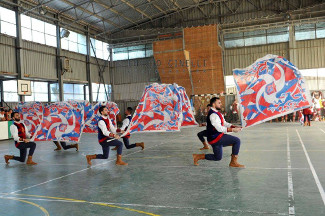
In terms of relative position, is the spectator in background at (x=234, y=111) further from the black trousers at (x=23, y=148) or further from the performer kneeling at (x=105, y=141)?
the black trousers at (x=23, y=148)

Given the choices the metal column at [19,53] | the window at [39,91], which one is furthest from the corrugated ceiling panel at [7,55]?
the window at [39,91]

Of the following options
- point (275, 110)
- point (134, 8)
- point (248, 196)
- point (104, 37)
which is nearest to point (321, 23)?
point (134, 8)

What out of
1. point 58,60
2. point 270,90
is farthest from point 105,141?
point 58,60

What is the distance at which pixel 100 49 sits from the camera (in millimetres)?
38875

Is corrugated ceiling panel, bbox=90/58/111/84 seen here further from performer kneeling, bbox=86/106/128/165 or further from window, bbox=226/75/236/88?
performer kneeling, bbox=86/106/128/165

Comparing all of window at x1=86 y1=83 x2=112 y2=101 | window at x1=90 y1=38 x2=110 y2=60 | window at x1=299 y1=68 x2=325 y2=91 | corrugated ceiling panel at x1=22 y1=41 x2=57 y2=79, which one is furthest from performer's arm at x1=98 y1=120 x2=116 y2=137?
window at x1=299 y1=68 x2=325 y2=91

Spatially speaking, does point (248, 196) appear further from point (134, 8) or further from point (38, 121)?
point (134, 8)

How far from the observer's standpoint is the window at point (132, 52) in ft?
128

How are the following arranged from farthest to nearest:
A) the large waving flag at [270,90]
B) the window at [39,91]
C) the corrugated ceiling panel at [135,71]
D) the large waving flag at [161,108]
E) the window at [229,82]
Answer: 1. the corrugated ceiling panel at [135,71]
2. the window at [229,82]
3. the window at [39,91]
4. the large waving flag at [161,108]
5. the large waving flag at [270,90]

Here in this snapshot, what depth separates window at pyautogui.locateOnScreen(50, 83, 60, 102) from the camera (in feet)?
104

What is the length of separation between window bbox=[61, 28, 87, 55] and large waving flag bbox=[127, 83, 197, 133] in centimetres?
2095

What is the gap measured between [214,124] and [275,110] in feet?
5.45

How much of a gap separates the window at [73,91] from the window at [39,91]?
7.24 feet

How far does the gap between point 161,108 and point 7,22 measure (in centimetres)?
1809
